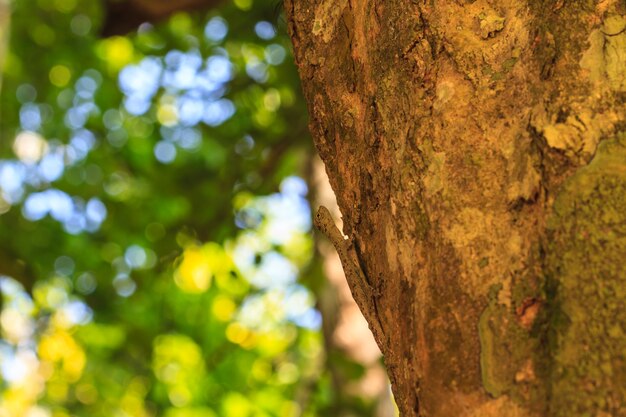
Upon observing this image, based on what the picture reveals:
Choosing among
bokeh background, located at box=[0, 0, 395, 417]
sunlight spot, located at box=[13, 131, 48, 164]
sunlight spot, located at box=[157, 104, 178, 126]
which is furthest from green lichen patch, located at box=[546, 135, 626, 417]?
sunlight spot, located at box=[13, 131, 48, 164]

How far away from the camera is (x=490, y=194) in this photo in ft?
3.70

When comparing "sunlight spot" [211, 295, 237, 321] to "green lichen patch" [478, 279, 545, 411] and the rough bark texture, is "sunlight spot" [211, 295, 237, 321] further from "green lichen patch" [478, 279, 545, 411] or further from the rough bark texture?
"green lichen patch" [478, 279, 545, 411]

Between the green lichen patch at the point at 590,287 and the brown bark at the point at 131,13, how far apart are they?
3633 mm

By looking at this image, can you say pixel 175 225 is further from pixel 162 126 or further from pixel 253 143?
pixel 162 126

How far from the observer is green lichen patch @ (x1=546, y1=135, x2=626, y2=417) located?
0.96 m

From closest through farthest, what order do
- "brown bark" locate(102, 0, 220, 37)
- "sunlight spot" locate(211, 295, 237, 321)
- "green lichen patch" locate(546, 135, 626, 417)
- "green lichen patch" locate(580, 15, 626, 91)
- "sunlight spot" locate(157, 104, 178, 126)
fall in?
"green lichen patch" locate(546, 135, 626, 417) < "green lichen patch" locate(580, 15, 626, 91) < "brown bark" locate(102, 0, 220, 37) < "sunlight spot" locate(211, 295, 237, 321) < "sunlight spot" locate(157, 104, 178, 126)

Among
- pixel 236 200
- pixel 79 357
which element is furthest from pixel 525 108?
pixel 79 357

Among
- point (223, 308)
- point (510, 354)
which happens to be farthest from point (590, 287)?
point (223, 308)

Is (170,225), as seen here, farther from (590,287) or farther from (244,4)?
→ (590,287)

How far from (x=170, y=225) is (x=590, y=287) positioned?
4311 millimetres

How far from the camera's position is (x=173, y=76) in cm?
641

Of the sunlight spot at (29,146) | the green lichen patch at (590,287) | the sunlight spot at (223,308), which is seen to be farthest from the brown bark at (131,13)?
the sunlight spot at (29,146)

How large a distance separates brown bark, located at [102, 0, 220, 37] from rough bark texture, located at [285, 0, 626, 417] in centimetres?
324

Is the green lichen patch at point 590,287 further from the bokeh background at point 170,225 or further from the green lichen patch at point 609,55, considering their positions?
the bokeh background at point 170,225
